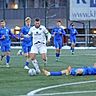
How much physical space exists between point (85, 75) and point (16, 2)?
52.2m

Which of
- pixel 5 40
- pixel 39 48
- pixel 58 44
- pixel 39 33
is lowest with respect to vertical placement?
pixel 58 44

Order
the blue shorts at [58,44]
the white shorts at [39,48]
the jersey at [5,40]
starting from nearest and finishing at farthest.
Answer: the white shorts at [39,48], the jersey at [5,40], the blue shorts at [58,44]

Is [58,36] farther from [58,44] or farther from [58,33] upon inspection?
[58,44]

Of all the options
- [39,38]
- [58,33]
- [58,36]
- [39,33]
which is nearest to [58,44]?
[58,36]

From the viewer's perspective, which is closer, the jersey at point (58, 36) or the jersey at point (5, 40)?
the jersey at point (5, 40)

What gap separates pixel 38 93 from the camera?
14391 millimetres

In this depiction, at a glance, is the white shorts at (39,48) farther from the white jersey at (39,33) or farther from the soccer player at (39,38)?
the white jersey at (39,33)

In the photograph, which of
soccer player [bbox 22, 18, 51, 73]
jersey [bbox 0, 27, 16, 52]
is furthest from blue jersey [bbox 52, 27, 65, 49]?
soccer player [bbox 22, 18, 51, 73]

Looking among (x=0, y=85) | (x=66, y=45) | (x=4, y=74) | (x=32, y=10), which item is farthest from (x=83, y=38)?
(x=0, y=85)

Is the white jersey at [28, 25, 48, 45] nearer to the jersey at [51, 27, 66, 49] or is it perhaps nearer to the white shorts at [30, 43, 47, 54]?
the white shorts at [30, 43, 47, 54]

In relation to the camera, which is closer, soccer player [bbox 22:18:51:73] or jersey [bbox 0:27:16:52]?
soccer player [bbox 22:18:51:73]

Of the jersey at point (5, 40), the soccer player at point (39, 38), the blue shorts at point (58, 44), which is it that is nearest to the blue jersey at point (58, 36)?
the blue shorts at point (58, 44)

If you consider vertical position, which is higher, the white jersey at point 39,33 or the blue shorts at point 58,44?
the white jersey at point 39,33

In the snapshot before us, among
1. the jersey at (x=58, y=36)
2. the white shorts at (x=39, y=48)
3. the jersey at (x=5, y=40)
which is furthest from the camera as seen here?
the jersey at (x=58, y=36)
